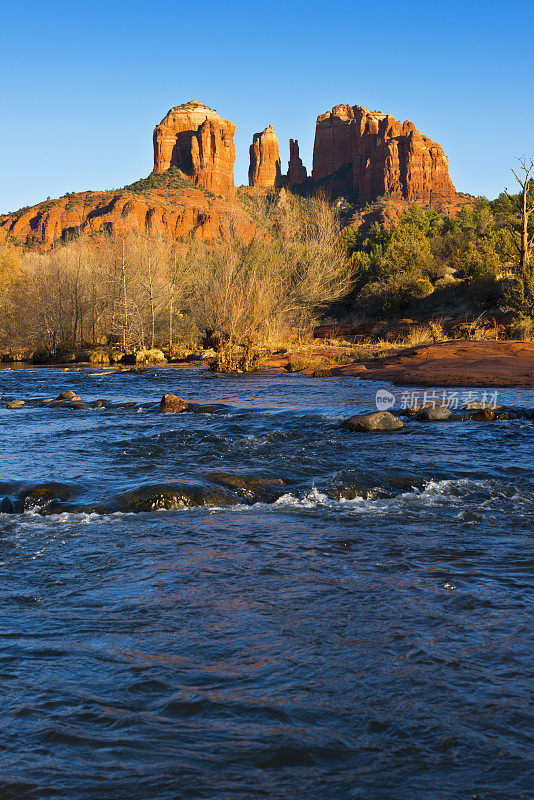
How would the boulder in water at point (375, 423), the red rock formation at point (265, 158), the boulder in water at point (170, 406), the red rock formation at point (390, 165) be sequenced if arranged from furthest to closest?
the red rock formation at point (265, 158) < the red rock formation at point (390, 165) < the boulder in water at point (170, 406) < the boulder in water at point (375, 423)

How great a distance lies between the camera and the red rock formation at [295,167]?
146 meters

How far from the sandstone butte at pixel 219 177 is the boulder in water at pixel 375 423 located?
86842 millimetres

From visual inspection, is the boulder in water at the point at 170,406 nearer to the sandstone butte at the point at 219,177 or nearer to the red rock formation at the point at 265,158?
the sandstone butte at the point at 219,177

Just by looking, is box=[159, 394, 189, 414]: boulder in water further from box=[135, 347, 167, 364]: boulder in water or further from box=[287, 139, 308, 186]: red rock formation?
box=[287, 139, 308, 186]: red rock formation

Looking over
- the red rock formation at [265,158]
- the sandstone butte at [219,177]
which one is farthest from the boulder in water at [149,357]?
the red rock formation at [265,158]

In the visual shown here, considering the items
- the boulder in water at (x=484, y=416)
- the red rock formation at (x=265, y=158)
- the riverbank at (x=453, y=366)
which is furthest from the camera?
the red rock formation at (x=265, y=158)

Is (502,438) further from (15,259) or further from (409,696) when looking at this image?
(15,259)

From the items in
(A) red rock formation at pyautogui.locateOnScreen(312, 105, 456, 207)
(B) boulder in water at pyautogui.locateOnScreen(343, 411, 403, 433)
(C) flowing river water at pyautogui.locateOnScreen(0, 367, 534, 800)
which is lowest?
(C) flowing river water at pyautogui.locateOnScreen(0, 367, 534, 800)

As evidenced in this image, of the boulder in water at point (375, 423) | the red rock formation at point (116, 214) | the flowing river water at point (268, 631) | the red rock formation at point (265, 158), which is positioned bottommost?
the flowing river water at point (268, 631)

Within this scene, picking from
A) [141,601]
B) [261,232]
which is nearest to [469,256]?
[261,232]

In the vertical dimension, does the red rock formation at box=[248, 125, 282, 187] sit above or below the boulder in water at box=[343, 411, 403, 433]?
above

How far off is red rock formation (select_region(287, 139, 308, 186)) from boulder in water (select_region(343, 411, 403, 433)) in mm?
141908

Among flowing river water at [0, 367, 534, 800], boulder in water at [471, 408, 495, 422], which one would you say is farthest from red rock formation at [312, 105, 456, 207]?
flowing river water at [0, 367, 534, 800]

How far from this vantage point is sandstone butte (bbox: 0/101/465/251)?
112 m
